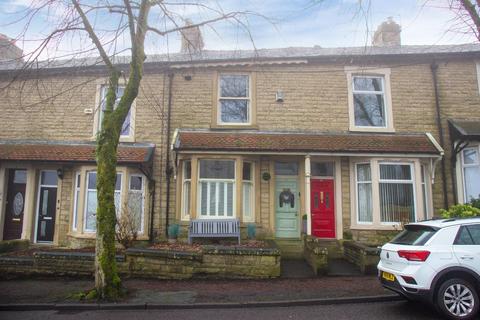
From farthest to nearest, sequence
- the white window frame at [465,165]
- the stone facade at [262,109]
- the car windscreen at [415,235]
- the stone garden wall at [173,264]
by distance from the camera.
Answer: the stone facade at [262,109], the white window frame at [465,165], the stone garden wall at [173,264], the car windscreen at [415,235]

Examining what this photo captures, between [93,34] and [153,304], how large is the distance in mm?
5450

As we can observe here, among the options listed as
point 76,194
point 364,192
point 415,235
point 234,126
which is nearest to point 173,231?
point 76,194

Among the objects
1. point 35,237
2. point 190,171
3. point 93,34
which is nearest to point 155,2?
point 93,34

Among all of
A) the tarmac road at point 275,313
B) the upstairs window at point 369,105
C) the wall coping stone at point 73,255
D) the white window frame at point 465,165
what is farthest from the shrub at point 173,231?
the white window frame at point 465,165

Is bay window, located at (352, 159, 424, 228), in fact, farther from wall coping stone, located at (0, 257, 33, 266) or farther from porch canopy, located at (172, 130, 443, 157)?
wall coping stone, located at (0, 257, 33, 266)

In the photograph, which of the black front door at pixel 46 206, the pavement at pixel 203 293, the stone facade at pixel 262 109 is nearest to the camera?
the pavement at pixel 203 293

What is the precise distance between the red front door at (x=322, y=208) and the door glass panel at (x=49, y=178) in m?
8.80

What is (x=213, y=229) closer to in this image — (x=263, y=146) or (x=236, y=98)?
(x=263, y=146)

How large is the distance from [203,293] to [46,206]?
24.9 feet

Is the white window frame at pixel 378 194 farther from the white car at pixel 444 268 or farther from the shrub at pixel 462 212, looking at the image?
the white car at pixel 444 268

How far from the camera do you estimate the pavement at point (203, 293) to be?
253 inches

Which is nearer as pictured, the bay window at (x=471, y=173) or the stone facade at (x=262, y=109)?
the bay window at (x=471, y=173)

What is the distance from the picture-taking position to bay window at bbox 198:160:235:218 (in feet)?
35.8

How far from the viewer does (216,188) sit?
36.1ft
